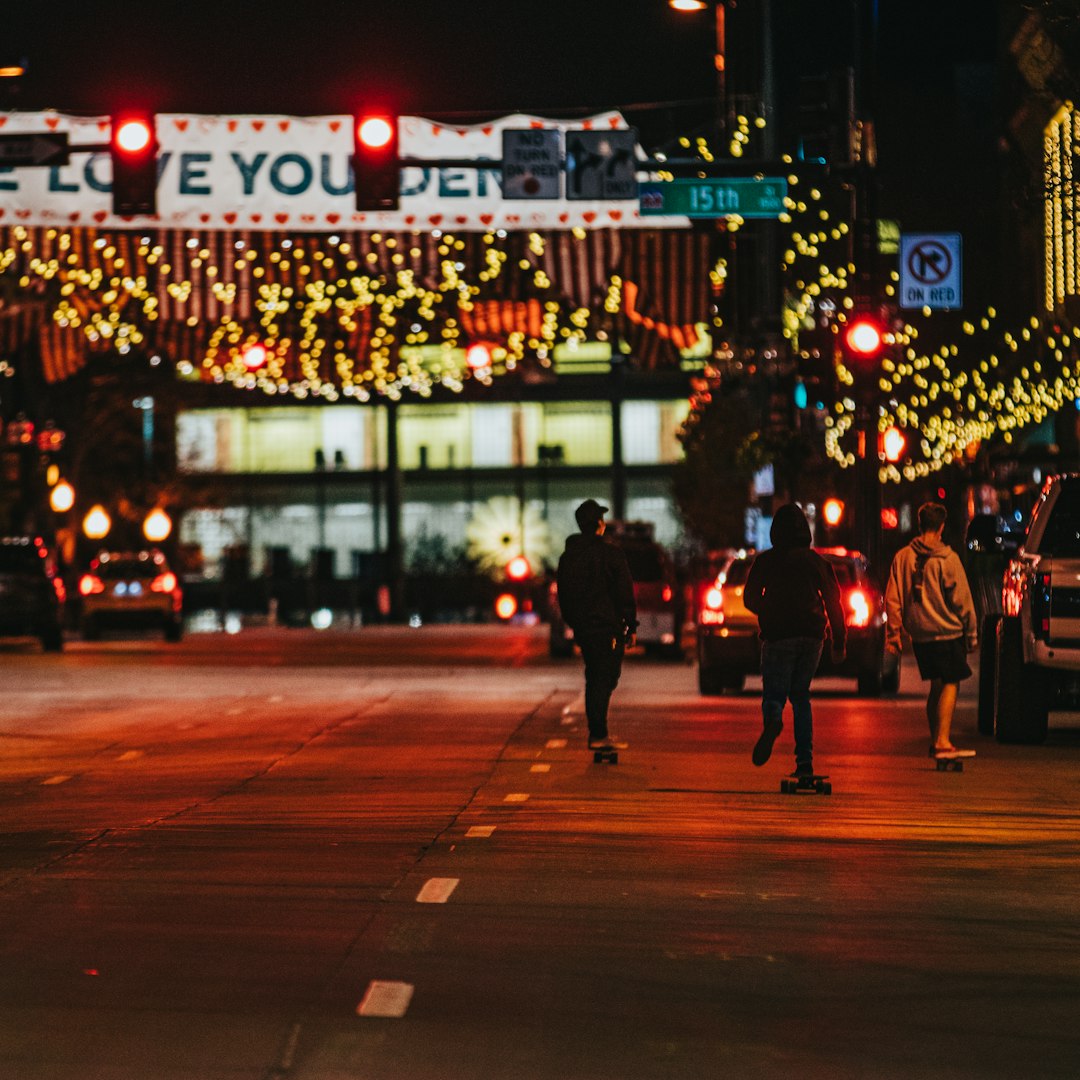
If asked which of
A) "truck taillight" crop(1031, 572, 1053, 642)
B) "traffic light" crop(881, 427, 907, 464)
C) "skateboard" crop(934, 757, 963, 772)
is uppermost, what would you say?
"traffic light" crop(881, 427, 907, 464)

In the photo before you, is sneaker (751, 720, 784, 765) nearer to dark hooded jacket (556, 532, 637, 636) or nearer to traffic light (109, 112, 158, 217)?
dark hooded jacket (556, 532, 637, 636)

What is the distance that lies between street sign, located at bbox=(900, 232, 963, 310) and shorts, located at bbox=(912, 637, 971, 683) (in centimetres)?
1962

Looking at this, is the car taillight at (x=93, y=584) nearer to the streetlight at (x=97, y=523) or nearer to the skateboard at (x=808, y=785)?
the streetlight at (x=97, y=523)

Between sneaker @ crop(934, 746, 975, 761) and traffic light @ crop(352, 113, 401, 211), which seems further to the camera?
traffic light @ crop(352, 113, 401, 211)

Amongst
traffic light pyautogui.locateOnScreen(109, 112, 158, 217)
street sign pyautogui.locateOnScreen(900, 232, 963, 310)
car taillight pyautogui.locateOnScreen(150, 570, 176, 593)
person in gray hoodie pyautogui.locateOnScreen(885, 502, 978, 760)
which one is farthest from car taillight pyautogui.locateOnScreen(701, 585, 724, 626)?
car taillight pyautogui.locateOnScreen(150, 570, 176, 593)

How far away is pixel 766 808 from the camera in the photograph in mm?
13672

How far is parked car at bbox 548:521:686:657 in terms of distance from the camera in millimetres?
34688

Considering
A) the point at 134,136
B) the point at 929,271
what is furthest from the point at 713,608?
the point at 929,271

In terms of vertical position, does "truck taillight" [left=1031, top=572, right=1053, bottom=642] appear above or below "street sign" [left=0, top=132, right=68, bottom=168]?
→ below

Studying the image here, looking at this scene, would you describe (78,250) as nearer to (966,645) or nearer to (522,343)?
(522,343)

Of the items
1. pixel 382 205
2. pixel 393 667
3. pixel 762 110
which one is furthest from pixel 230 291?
pixel 762 110

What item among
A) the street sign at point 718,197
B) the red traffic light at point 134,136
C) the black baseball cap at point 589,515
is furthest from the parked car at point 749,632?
the red traffic light at point 134,136

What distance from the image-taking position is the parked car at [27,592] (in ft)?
126

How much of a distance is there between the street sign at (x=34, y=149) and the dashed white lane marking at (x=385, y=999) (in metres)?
19.4
